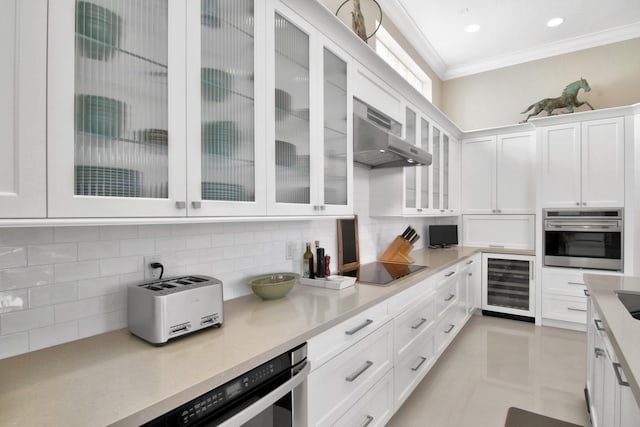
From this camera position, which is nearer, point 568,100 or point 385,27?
point 385,27

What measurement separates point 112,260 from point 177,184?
1.44 feet

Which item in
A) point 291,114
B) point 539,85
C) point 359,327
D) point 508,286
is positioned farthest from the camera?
point 539,85

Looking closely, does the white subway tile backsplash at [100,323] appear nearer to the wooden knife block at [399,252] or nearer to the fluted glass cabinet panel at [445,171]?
the wooden knife block at [399,252]

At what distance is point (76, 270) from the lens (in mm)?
1208

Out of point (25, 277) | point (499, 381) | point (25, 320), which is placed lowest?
point (499, 381)

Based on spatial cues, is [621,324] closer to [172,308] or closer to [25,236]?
[172,308]

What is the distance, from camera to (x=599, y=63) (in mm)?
4090

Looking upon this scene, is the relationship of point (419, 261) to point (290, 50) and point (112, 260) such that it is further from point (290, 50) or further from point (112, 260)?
point (112, 260)

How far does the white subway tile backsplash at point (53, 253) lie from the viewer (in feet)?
3.66

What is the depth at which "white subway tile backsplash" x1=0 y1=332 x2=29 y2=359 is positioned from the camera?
104 centimetres

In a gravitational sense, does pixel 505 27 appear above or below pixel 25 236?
above

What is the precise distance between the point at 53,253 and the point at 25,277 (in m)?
0.10

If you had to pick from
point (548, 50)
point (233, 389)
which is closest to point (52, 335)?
point (233, 389)

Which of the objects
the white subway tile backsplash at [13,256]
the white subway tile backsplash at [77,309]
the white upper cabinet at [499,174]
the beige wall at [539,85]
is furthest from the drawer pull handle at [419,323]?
the beige wall at [539,85]
